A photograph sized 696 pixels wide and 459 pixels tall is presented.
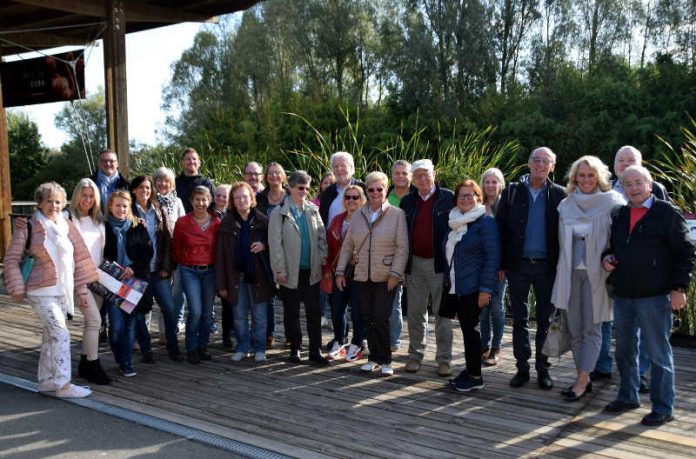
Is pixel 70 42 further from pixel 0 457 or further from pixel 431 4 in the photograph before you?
pixel 431 4

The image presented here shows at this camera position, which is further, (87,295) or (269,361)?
(269,361)

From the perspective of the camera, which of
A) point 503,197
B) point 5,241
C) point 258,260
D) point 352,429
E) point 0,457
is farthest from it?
point 5,241

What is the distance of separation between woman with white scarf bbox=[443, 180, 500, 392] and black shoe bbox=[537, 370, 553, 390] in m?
0.52

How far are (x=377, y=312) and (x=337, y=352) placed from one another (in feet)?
2.62

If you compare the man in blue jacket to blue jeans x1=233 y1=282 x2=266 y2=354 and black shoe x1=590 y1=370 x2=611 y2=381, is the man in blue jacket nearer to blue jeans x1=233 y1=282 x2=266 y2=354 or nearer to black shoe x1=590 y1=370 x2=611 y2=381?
black shoe x1=590 y1=370 x2=611 y2=381

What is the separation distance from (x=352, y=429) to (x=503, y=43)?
28316 millimetres

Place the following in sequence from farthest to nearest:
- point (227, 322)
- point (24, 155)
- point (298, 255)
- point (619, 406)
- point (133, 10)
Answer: point (24, 155)
point (133, 10)
point (227, 322)
point (298, 255)
point (619, 406)

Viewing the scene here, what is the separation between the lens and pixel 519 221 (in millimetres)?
4754

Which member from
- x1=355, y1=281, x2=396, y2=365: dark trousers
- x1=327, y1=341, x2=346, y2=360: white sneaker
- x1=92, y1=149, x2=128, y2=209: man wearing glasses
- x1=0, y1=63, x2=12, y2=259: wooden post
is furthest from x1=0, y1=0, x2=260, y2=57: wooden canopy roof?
x1=355, y1=281, x2=396, y2=365: dark trousers

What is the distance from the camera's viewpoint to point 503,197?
4895 millimetres

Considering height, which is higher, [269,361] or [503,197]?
[503,197]

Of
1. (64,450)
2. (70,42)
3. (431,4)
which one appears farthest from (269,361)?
(431,4)

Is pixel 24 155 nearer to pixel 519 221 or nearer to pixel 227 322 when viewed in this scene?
pixel 227 322

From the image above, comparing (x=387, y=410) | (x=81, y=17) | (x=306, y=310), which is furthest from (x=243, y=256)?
(x=81, y=17)
